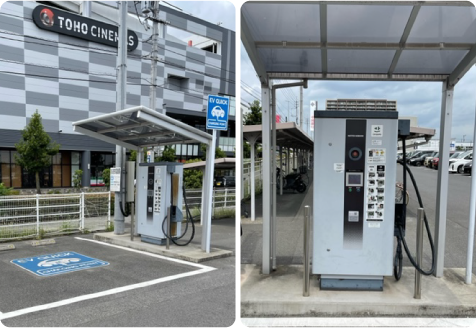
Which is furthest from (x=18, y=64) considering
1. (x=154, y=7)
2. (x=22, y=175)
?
(x=154, y=7)

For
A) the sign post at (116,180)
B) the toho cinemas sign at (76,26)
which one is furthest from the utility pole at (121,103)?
the toho cinemas sign at (76,26)

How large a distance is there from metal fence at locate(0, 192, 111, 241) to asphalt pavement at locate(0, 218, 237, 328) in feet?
5.14

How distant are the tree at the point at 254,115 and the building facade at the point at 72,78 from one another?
2.78 meters

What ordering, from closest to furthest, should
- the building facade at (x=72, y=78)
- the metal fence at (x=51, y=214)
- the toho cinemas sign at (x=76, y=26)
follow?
the metal fence at (x=51, y=214) → the building facade at (x=72, y=78) → the toho cinemas sign at (x=76, y=26)

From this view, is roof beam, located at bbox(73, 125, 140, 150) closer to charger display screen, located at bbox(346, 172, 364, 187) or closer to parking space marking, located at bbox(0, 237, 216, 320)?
parking space marking, located at bbox(0, 237, 216, 320)

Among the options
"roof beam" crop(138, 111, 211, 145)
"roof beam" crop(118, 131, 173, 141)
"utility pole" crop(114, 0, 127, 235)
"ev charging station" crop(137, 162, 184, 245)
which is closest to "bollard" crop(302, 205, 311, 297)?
"roof beam" crop(138, 111, 211, 145)

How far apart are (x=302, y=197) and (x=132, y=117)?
314 inches

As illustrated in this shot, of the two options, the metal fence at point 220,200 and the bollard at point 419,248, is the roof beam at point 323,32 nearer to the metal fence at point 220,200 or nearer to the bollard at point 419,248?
the bollard at point 419,248

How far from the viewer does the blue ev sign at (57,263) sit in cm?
587

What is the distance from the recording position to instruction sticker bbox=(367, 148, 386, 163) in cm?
405

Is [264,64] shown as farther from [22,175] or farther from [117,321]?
[22,175]

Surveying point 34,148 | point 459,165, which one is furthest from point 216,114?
point 459,165

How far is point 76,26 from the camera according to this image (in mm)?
26266

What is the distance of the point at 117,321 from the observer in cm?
391
